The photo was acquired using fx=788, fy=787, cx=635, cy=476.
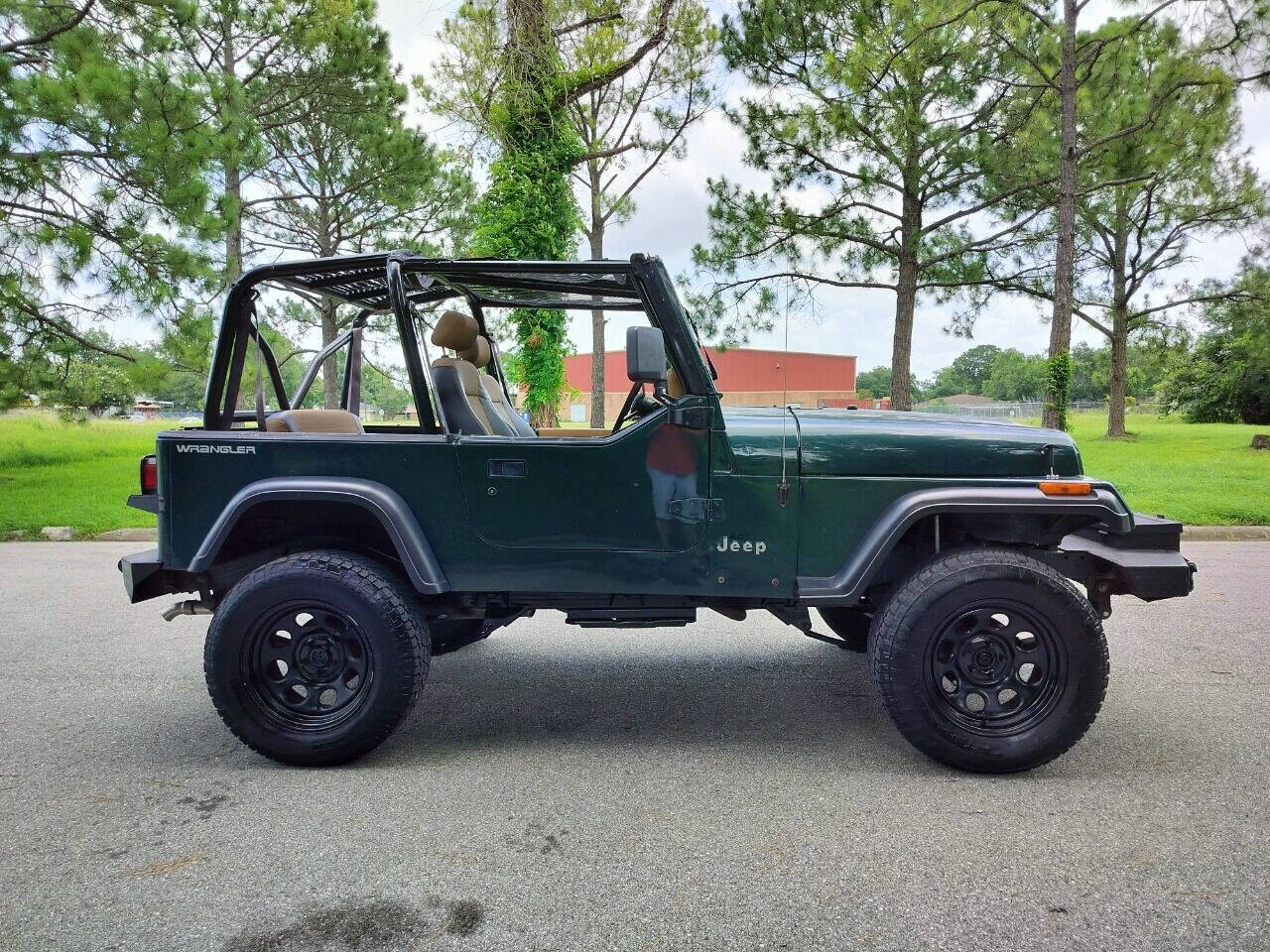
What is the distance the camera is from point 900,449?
2.99 m

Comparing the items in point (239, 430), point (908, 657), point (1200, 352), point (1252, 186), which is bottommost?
point (908, 657)

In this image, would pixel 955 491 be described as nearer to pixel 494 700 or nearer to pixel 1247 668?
pixel 494 700

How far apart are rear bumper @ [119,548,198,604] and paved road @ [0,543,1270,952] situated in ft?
1.97

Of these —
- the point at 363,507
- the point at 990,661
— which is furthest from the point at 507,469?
the point at 990,661

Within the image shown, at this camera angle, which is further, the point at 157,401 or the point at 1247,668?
the point at 157,401

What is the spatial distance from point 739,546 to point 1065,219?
12199mm

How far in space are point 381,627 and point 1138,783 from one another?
2.74 meters

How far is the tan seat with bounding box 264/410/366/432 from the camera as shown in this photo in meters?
3.35

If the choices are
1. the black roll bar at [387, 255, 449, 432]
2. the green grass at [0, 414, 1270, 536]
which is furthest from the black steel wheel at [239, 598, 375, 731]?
the green grass at [0, 414, 1270, 536]

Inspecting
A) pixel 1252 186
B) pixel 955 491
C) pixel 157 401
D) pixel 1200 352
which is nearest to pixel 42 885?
pixel 955 491

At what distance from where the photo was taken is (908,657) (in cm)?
283

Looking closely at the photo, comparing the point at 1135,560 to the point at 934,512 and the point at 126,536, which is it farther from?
the point at 126,536

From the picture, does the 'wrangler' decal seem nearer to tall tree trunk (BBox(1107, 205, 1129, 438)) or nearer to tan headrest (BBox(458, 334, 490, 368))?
tan headrest (BBox(458, 334, 490, 368))

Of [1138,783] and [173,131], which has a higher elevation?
[173,131]
